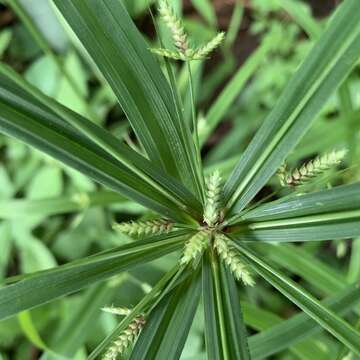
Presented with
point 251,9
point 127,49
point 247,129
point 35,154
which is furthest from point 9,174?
point 127,49

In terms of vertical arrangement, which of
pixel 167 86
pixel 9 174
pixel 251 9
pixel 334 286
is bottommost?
pixel 334 286

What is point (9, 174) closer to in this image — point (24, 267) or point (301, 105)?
point (24, 267)

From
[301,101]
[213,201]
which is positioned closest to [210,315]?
[213,201]

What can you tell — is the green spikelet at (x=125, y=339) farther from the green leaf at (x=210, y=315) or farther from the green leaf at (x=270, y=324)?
the green leaf at (x=270, y=324)

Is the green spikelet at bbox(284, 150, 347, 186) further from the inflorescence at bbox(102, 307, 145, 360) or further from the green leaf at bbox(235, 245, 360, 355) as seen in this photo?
the inflorescence at bbox(102, 307, 145, 360)

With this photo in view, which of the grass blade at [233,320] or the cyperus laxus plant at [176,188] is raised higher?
the cyperus laxus plant at [176,188]

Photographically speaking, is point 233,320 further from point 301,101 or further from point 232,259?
point 301,101

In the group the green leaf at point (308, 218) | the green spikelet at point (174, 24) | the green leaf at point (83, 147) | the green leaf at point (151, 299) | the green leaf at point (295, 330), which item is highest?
the green spikelet at point (174, 24)

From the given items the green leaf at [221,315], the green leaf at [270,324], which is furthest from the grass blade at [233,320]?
the green leaf at [270,324]
